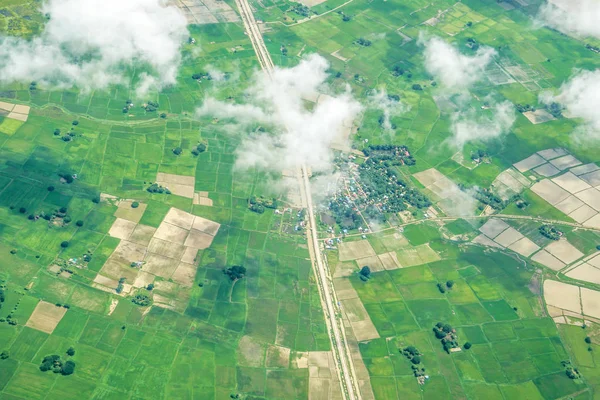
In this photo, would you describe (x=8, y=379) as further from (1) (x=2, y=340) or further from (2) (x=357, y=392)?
(2) (x=357, y=392)

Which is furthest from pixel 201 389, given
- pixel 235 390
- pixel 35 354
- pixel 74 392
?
pixel 35 354

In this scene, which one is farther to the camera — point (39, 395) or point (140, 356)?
point (140, 356)

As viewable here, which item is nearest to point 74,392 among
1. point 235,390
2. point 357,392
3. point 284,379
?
point 235,390

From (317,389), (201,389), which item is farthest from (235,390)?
(317,389)

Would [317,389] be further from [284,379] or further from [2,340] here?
[2,340]

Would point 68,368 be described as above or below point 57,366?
above

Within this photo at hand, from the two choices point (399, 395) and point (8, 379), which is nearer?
point (8, 379)

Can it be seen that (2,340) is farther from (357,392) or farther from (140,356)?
(357,392)

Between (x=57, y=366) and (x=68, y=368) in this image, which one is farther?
(x=57, y=366)
